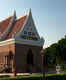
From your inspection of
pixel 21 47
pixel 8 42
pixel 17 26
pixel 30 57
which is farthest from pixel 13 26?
pixel 30 57

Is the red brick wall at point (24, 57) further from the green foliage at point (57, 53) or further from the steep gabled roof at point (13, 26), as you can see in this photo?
the green foliage at point (57, 53)

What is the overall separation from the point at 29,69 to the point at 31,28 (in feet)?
23.0

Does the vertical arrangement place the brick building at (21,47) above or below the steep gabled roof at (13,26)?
below

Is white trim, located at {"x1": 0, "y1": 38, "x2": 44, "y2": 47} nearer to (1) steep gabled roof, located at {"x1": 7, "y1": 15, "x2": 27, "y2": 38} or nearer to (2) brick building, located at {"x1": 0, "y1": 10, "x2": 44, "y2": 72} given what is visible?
(2) brick building, located at {"x1": 0, "y1": 10, "x2": 44, "y2": 72}

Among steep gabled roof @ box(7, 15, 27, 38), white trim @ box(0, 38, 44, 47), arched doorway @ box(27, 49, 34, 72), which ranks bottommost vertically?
arched doorway @ box(27, 49, 34, 72)

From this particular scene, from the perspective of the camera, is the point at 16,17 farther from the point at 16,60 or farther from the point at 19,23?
the point at 16,60

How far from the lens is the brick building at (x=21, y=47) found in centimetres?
2523

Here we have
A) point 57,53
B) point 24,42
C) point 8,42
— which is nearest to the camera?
point 24,42

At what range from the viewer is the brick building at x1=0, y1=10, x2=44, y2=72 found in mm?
25234

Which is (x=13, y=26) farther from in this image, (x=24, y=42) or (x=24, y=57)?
(x=24, y=57)

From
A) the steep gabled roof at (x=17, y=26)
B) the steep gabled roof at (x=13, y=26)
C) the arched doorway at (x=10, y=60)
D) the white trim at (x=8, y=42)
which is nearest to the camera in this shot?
the arched doorway at (x=10, y=60)

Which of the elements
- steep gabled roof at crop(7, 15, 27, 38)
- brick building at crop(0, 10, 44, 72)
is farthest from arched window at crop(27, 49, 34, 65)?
steep gabled roof at crop(7, 15, 27, 38)

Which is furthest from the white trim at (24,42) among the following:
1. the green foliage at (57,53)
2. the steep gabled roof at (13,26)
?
the green foliage at (57,53)

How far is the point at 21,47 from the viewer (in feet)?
84.5
